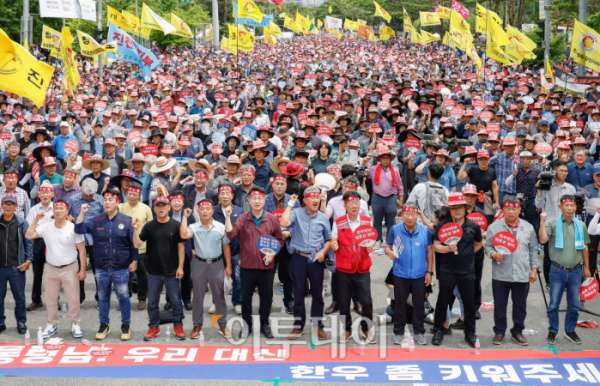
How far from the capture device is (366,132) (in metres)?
14.3

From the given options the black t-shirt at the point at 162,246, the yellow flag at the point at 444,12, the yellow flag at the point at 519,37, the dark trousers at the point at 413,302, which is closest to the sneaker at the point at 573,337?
the dark trousers at the point at 413,302

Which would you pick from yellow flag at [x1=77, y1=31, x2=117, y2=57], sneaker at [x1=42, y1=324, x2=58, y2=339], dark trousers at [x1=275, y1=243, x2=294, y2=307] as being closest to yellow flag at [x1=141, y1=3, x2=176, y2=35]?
yellow flag at [x1=77, y1=31, x2=117, y2=57]

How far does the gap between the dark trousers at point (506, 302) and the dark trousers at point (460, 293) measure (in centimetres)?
35

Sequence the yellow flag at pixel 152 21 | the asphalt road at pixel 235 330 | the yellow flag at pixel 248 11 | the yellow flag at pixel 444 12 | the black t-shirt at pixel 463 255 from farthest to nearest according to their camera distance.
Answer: the yellow flag at pixel 444 12, the yellow flag at pixel 248 11, the yellow flag at pixel 152 21, the black t-shirt at pixel 463 255, the asphalt road at pixel 235 330

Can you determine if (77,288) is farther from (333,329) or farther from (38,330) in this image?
(333,329)

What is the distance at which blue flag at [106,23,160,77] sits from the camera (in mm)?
20938

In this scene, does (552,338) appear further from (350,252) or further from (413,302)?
(350,252)

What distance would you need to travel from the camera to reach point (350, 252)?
8.07 metres

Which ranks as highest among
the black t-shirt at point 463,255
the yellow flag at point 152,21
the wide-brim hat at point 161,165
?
the yellow flag at point 152,21

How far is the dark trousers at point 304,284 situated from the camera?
27.2 ft

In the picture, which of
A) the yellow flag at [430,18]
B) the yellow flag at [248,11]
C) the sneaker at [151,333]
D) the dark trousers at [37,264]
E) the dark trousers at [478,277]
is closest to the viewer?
the sneaker at [151,333]

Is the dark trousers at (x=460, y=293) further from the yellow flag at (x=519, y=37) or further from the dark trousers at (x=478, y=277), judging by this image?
the yellow flag at (x=519, y=37)

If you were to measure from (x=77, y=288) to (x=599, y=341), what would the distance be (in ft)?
22.5

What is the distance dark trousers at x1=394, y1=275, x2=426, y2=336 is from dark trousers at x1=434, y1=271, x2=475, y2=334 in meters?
0.23
